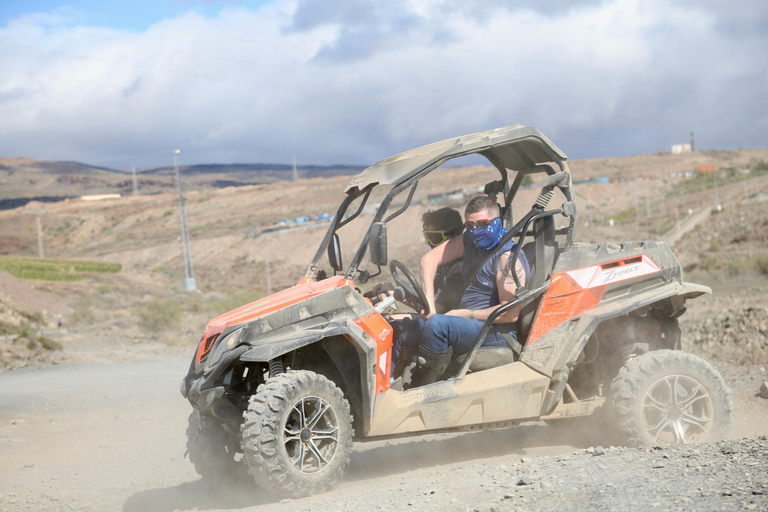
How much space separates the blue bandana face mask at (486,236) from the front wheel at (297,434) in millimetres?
1678

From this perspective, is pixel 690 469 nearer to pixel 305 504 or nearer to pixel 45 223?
pixel 305 504

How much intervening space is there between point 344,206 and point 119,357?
11556mm

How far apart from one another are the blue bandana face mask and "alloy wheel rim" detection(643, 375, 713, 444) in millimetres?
1726

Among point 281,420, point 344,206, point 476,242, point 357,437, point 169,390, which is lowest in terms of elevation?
point 169,390

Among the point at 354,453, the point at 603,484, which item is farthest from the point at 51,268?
the point at 603,484

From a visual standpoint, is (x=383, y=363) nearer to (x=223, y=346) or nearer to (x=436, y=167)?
(x=223, y=346)

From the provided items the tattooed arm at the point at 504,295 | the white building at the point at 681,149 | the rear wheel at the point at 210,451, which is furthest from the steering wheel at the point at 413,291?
the white building at the point at 681,149

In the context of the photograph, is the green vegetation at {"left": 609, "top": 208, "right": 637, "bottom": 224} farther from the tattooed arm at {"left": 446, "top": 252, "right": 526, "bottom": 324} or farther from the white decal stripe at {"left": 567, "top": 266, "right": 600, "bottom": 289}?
the tattooed arm at {"left": 446, "top": 252, "right": 526, "bottom": 324}

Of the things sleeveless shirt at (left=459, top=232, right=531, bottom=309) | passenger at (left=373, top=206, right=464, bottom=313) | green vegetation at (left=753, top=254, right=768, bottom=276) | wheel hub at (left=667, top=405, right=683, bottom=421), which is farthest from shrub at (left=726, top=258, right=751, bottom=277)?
sleeveless shirt at (left=459, top=232, right=531, bottom=309)

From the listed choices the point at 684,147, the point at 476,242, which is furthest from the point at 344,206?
the point at 684,147

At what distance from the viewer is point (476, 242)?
540 cm

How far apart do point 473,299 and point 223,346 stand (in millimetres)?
2053

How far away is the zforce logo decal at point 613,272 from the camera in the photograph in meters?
5.45

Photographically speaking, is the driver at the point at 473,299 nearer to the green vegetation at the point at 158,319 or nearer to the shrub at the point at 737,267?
the green vegetation at the point at 158,319
